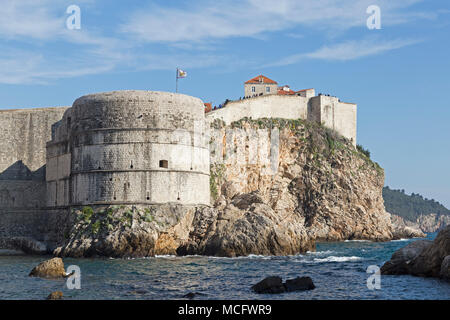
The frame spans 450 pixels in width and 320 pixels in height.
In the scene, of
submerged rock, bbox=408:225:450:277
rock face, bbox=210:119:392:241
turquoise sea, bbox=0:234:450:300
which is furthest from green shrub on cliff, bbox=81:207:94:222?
submerged rock, bbox=408:225:450:277

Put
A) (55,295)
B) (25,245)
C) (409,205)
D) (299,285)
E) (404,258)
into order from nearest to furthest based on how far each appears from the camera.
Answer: (55,295)
(299,285)
(404,258)
(25,245)
(409,205)

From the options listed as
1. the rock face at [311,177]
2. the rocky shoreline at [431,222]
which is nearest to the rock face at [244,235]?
the rock face at [311,177]

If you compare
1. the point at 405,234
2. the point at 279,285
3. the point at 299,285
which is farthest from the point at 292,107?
the point at 279,285

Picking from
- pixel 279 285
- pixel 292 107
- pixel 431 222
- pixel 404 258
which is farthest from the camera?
pixel 431 222

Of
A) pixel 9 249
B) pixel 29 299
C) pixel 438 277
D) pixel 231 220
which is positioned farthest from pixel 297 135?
pixel 29 299

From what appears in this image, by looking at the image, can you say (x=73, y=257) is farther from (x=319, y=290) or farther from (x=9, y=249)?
(x=319, y=290)

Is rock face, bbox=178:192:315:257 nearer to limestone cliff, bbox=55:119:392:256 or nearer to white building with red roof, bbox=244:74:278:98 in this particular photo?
limestone cliff, bbox=55:119:392:256

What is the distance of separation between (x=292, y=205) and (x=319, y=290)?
33.6 meters

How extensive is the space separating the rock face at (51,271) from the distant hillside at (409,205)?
15150 cm

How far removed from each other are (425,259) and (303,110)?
34.9 meters

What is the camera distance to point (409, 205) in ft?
594

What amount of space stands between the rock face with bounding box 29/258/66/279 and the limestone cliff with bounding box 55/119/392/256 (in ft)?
24.8

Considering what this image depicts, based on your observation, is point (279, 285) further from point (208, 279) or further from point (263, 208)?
point (263, 208)

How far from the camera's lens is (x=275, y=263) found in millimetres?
→ 28062
